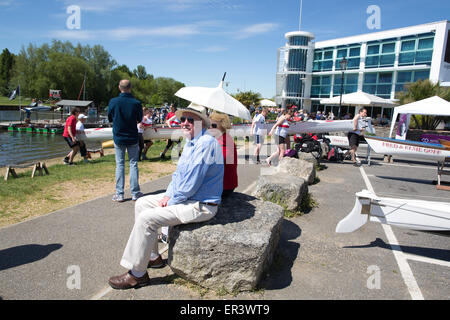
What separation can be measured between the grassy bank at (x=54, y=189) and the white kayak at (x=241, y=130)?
1894 millimetres

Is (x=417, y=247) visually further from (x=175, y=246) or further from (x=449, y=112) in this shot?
(x=449, y=112)

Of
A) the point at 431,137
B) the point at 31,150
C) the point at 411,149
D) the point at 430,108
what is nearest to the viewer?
the point at 411,149

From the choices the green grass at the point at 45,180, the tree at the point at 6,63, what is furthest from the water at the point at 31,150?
the tree at the point at 6,63

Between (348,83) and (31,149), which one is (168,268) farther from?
(348,83)

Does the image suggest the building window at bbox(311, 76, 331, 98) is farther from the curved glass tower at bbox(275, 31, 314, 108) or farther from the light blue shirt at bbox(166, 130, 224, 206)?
the light blue shirt at bbox(166, 130, 224, 206)

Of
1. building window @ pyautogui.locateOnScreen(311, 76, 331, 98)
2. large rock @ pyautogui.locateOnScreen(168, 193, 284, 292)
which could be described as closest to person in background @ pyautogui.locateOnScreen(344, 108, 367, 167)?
large rock @ pyautogui.locateOnScreen(168, 193, 284, 292)

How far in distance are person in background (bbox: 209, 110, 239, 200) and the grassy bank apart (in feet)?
11.1

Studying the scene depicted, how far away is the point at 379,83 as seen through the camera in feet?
146

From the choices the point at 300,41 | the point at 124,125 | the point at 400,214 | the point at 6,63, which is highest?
the point at 6,63

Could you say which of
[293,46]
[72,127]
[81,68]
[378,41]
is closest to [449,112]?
[72,127]

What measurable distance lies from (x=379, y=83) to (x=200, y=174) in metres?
48.9

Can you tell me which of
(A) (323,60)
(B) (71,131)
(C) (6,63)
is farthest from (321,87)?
(C) (6,63)

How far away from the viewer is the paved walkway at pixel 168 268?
312cm

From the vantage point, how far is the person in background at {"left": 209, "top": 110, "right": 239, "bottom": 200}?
3.87m
